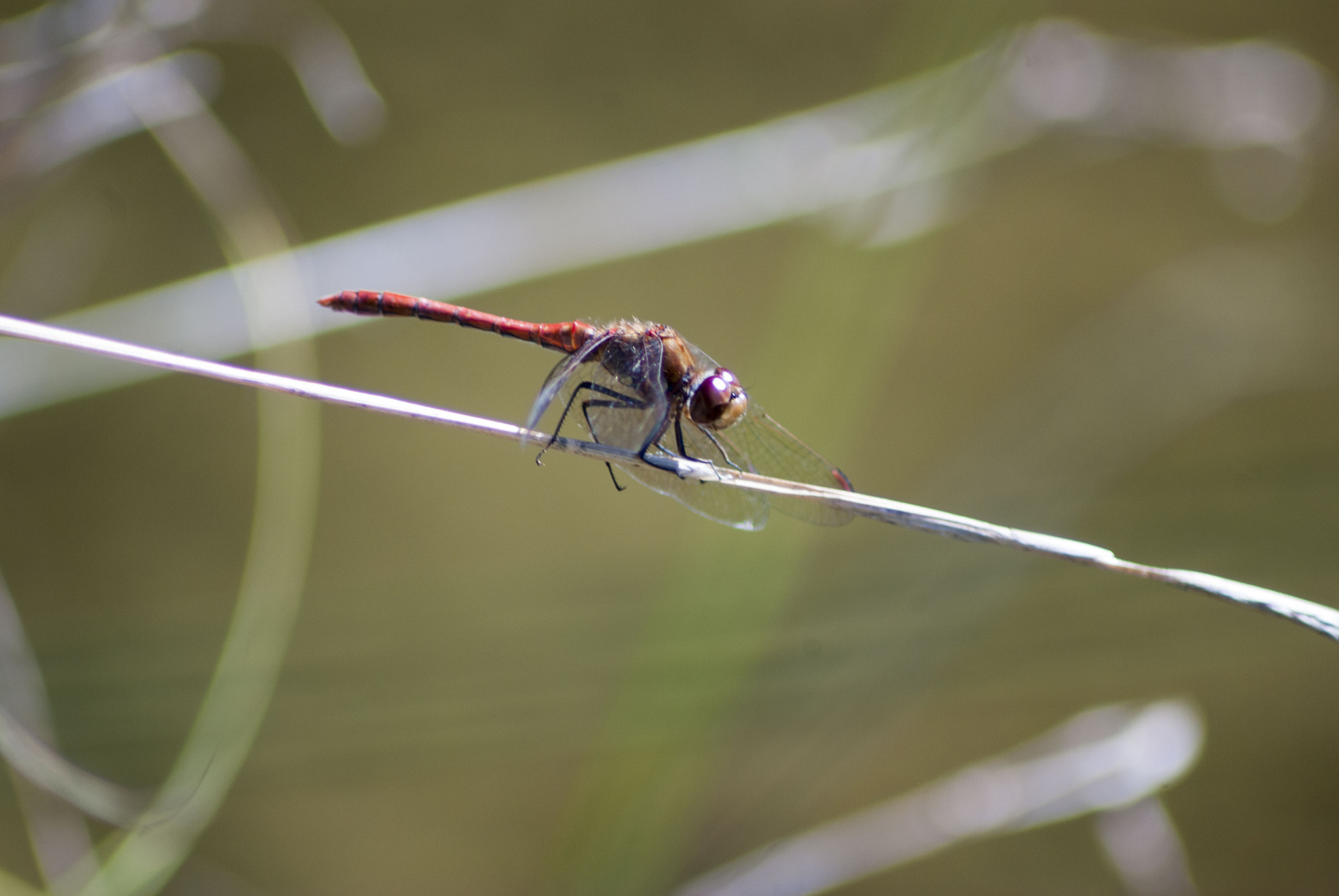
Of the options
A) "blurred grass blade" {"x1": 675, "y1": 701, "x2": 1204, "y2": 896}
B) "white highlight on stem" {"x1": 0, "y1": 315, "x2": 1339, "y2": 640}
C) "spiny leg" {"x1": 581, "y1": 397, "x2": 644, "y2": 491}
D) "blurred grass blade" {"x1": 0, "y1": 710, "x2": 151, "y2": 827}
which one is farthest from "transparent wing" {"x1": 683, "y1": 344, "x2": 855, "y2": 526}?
"blurred grass blade" {"x1": 0, "y1": 710, "x2": 151, "y2": 827}

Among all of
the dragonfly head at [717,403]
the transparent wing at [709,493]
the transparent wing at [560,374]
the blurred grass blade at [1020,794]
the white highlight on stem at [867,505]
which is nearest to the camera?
the white highlight on stem at [867,505]

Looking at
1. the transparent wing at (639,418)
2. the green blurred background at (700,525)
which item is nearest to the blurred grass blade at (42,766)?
the transparent wing at (639,418)

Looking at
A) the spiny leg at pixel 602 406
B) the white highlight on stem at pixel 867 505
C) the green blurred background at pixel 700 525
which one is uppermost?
the green blurred background at pixel 700 525

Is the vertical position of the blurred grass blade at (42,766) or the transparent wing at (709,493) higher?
the transparent wing at (709,493)

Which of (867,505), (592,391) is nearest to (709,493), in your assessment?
(592,391)

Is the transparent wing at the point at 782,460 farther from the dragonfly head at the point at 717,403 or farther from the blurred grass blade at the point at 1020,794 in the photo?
the blurred grass blade at the point at 1020,794

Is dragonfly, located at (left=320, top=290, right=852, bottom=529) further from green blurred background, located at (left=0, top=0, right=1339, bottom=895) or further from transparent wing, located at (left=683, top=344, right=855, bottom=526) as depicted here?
green blurred background, located at (left=0, top=0, right=1339, bottom=895)

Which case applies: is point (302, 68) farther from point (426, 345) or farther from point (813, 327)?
point (813, 327)
